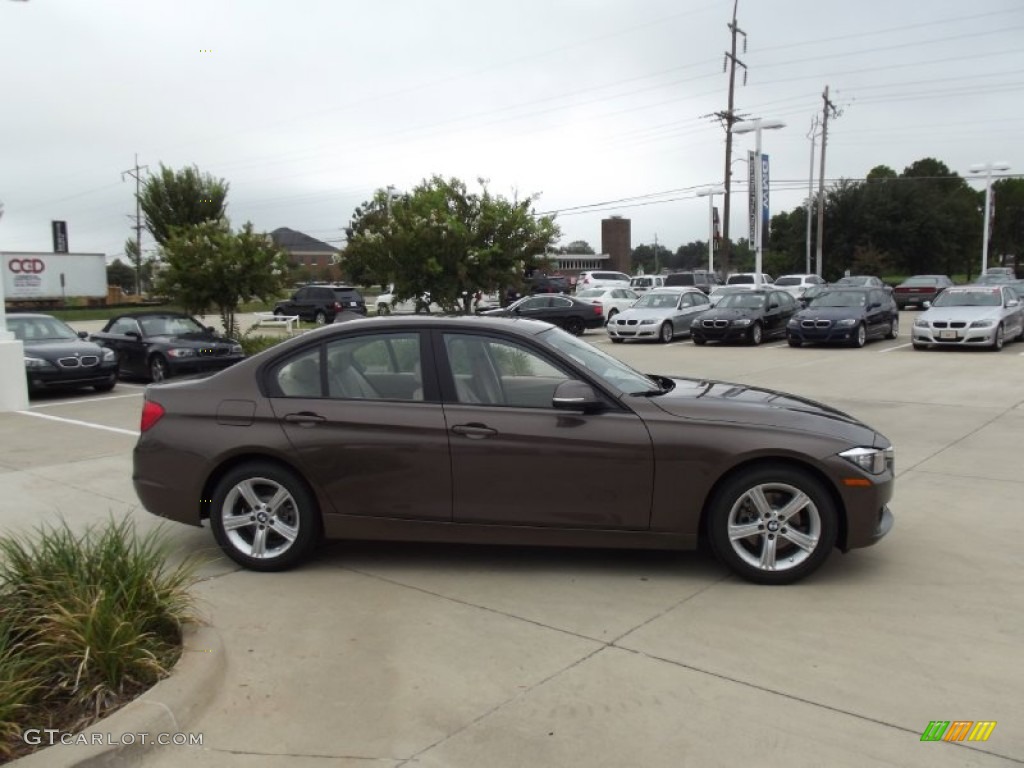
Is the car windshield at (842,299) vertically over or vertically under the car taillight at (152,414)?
over

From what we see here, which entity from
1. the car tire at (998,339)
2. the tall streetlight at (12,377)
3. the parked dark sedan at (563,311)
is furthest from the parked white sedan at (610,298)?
the tall streetlight at (12,377)

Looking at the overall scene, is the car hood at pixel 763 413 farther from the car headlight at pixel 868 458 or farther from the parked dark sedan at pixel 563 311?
the parked dark sedan at pixel 563 311

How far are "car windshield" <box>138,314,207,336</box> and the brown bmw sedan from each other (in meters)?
11.7

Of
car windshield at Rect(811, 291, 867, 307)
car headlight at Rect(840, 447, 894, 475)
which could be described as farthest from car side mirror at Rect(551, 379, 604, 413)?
car windshield at Rect(811, 291, 867, 307)

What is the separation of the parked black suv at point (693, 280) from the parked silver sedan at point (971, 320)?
21732 mm

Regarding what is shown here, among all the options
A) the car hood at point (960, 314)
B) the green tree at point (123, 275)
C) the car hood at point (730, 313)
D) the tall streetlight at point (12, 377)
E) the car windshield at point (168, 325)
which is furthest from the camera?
the green tree at point (123, 275)

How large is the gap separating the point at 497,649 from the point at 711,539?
149cm

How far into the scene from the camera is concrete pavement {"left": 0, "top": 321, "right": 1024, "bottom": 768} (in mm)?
3252

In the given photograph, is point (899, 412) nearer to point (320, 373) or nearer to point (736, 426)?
point (736, 426)

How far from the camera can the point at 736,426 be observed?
4.79 m

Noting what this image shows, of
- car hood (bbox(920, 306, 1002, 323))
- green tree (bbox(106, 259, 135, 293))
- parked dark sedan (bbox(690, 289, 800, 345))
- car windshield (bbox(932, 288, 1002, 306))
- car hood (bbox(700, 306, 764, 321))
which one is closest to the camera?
car hood (bbox(920, 306, 1002, 323))

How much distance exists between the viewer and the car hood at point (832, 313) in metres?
20.9

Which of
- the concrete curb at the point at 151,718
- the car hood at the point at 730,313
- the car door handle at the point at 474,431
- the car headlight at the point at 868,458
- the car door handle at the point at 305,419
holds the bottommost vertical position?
the concrete curb at the point at 151,718

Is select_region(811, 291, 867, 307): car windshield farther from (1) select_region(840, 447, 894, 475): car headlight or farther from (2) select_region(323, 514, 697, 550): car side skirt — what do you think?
(2) select_region(323, 514, 697, 550): car side skirt
